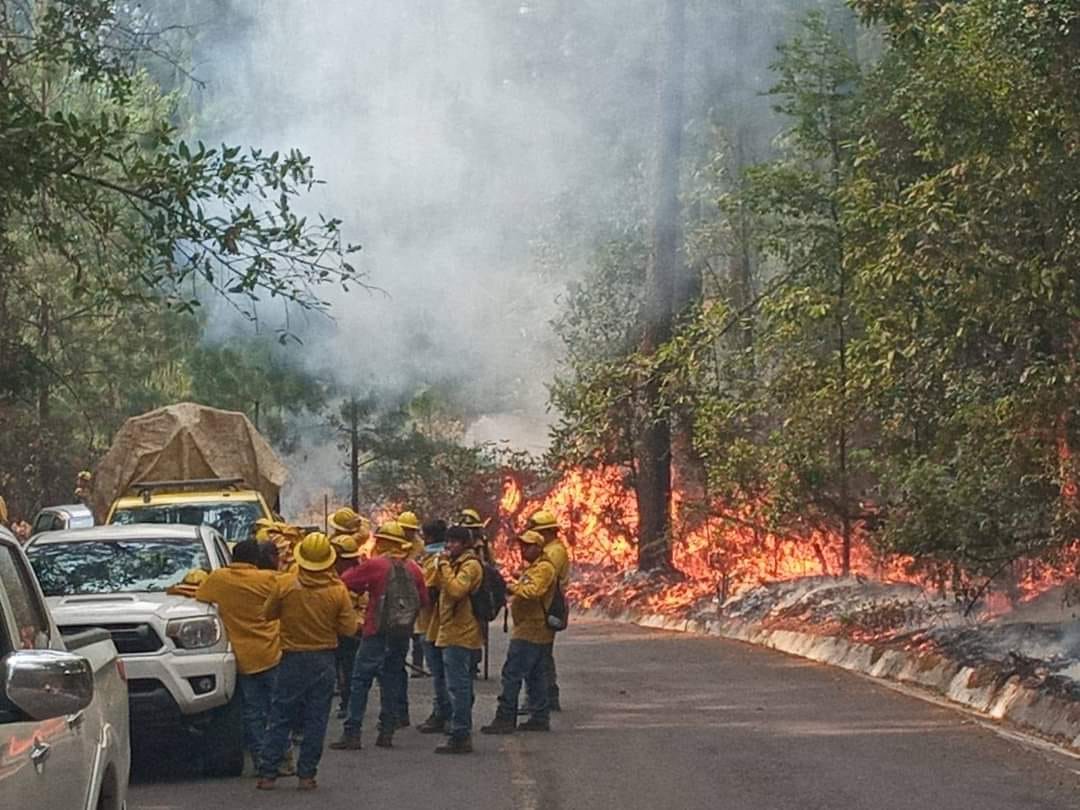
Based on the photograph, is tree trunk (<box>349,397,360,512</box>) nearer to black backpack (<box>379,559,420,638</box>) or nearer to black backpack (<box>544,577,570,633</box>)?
black backpack (<box>544,577,570,633</box>)

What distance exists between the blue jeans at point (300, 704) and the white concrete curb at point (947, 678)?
5305 millimetres

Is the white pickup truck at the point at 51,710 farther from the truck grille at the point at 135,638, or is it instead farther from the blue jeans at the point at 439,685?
the blue jeans at the point at 439,685

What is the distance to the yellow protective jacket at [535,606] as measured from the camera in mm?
13906

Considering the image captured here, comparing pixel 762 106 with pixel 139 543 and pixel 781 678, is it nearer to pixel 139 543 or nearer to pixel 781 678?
pixel 781 678

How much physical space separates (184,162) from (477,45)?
2587 centimetres

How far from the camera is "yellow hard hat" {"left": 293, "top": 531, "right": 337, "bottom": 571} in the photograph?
1131cm

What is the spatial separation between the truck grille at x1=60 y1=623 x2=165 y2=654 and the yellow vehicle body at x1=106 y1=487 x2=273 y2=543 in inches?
242

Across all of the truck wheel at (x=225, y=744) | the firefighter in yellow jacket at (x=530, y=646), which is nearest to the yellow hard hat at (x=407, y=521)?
the firefighter in yellow jacket at (x=530, y=646)

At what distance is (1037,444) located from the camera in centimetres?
1464

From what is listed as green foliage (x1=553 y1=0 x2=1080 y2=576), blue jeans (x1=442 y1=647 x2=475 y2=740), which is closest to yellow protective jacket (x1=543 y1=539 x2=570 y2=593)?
blue jeans (x1=442 y1=647 x2=475 y2=740)

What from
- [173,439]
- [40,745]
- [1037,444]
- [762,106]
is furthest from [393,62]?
[40,745]

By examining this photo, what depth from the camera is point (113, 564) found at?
13.1 meters

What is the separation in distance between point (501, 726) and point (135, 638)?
3.56 meters

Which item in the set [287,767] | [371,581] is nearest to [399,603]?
[371,581]
